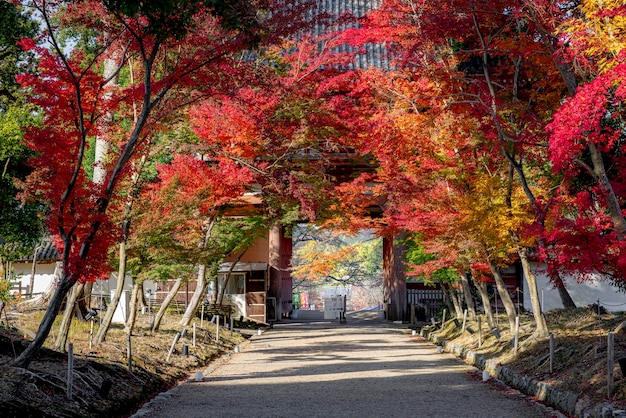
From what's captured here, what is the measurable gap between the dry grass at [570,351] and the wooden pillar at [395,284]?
37.7ft

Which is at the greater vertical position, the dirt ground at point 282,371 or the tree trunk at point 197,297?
the tree trunk at point 197,297

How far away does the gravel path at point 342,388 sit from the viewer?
956 cm

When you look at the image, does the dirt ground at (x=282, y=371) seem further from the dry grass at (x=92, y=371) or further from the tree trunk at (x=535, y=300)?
the tree trunk at (x=535, y=300)

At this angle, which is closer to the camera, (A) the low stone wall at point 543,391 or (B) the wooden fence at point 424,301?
(A) the low stone wall at point 543,391

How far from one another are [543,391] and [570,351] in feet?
5.92

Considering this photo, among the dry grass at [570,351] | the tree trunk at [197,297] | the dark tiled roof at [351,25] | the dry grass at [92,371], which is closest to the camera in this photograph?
the dry grass at [92,371]

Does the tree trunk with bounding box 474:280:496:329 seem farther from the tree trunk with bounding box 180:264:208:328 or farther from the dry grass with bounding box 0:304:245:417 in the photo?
the tree trunk with bounding box 180:264:208:328

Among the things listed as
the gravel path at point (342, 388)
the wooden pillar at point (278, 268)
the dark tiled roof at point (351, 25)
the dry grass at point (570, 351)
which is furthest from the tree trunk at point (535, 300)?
the wooden pillar at point (278, 268)

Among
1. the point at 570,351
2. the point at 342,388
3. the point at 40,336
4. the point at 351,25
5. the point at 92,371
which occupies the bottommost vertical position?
the point at 342,388

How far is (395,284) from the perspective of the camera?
3111 cm

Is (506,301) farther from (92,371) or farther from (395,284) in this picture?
(395,284)

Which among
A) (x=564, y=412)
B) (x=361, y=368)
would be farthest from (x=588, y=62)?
(x=361, y=368)

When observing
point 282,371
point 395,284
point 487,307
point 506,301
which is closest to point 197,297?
point 282,371

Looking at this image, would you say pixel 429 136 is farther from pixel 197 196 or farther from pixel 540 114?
pixel 197 196
